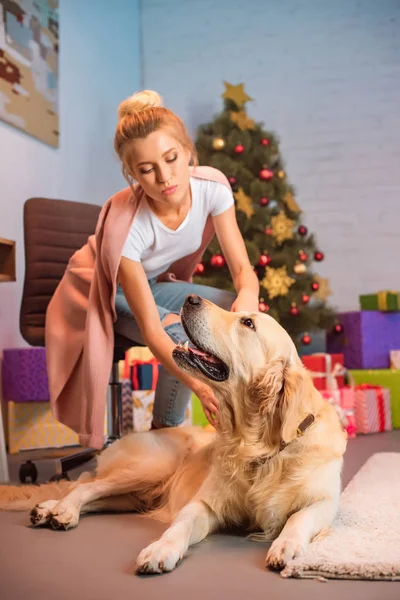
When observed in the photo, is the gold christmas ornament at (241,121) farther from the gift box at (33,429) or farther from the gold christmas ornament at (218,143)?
the gift box at (33,429)

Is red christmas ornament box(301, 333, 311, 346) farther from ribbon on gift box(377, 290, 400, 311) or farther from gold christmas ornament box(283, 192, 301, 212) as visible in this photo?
gold christmas ornament box(283, 192, 301, 212)

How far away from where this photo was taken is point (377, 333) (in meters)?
4.82

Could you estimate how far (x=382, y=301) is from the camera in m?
4.80

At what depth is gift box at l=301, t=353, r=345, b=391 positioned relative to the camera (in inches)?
164

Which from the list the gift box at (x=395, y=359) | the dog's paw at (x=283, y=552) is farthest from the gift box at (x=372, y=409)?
the dog's paw at (x=283, y=552)

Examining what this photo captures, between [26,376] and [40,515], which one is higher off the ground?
[26,376]

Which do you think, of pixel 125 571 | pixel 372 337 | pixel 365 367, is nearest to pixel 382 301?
pixel 372 337

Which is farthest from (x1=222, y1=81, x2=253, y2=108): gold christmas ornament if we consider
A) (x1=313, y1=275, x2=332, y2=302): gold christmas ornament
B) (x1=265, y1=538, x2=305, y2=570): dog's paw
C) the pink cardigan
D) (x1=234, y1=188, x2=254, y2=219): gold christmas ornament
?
(x1=265, y1=538, x2=305, y2=570): dog's paw

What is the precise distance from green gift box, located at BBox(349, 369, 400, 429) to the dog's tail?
272 cm

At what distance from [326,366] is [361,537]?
2.70 m

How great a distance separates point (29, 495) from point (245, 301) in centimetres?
88

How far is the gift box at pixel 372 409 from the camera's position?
4008 mm

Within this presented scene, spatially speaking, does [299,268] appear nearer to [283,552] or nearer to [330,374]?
[330,374]

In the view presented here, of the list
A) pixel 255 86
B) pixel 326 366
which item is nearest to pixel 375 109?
pixel 255 86
